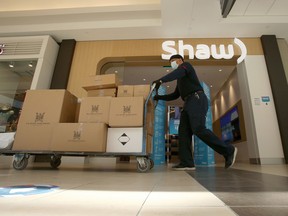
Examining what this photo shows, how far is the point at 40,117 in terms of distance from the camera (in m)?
2.11

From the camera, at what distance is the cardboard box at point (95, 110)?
204 centimetres

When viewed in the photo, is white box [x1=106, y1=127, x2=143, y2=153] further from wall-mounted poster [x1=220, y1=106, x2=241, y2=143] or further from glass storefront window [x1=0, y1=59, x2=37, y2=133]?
wall-mounted poster [x1=220, y1=106, x2=241, y2=143]

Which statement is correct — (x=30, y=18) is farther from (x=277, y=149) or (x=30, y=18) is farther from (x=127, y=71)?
(x=277, y=149)

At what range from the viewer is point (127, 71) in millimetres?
6223

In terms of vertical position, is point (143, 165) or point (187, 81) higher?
point (187, 81)

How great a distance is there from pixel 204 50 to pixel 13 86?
461 centimetres

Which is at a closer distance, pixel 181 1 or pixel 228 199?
pixel 228 199

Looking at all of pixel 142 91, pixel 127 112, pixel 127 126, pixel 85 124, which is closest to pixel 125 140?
pixel 127 126

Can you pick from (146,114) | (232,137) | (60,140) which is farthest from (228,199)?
(232,137)

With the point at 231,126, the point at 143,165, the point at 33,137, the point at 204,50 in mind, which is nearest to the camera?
the point at 143,165

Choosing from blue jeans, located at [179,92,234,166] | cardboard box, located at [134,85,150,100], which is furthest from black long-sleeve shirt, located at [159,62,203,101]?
cardboard box, located at [134,85,150,100]

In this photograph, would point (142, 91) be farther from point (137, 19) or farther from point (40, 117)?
point (137, 19)

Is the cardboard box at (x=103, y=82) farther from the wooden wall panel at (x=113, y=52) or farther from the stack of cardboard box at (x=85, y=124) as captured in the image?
the wooden wall panel at (x=113, y=52)

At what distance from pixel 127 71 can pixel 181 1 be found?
2.95 meters
